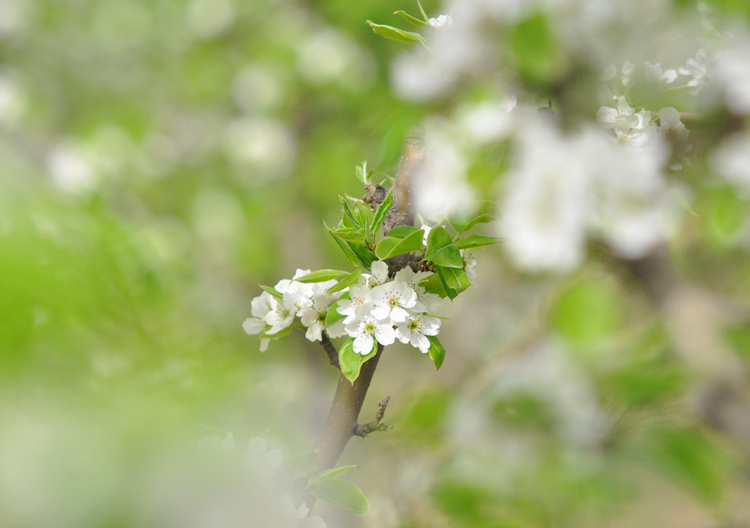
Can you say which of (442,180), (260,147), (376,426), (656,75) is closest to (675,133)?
(656,75)

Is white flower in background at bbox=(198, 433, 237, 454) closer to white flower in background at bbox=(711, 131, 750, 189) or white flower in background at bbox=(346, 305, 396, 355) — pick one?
white flower in background at bbox=(346, 305, 396, 355)

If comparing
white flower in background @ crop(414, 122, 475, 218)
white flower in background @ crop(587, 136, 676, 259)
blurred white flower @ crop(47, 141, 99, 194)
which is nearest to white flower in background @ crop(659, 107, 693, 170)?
white flower in background @ crop(587, 136, 676, 259)

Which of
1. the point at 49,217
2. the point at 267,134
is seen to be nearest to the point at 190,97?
the point at 267,134

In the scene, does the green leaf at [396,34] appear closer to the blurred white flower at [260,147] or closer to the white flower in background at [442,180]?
the white flower in background at [442,180]

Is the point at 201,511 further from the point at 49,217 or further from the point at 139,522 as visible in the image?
the point at 49,217

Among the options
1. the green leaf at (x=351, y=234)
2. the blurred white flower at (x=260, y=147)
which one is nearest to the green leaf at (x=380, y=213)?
the green leaf at (x=351, y=234)

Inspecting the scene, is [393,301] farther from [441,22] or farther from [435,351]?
[441,22]
